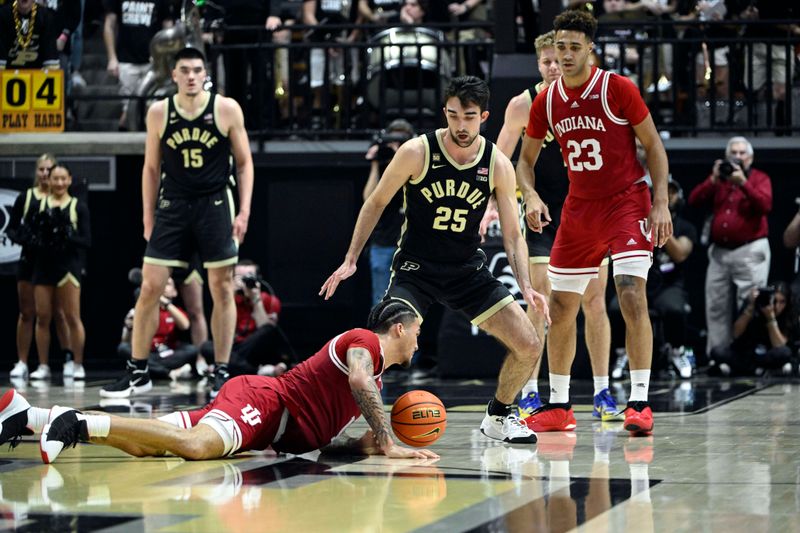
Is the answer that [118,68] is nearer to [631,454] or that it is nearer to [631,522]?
[631,454]

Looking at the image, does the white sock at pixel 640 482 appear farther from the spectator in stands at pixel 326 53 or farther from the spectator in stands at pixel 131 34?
the spectator in stands at pixel 131 34

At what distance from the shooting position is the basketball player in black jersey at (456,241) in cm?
703

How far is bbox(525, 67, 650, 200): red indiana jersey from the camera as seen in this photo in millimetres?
7422

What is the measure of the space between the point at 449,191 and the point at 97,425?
228cm

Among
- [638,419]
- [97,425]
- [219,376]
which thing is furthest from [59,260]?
[638,419]

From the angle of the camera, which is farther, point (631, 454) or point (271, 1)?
point (271, 1)

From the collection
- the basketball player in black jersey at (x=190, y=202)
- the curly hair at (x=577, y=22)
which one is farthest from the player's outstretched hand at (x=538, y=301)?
the basketball player in black jersey at (x=190, y=202)

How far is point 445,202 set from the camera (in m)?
7.09

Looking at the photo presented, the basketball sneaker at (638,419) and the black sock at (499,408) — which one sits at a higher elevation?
the black sock at (499,408)

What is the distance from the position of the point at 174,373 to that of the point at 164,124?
3.41 metres

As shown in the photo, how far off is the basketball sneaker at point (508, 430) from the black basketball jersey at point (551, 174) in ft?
6.81

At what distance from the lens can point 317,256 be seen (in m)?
13.9

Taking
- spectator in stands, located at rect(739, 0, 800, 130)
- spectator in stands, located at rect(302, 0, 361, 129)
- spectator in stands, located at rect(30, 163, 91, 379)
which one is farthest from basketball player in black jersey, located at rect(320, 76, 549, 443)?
spectator in stands, located at rect(739, 0, 800, 130)

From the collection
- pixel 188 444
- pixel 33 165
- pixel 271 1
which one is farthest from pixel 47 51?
pixel 188 444
